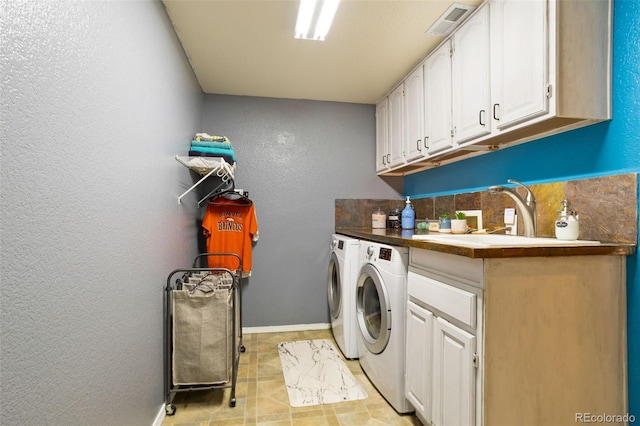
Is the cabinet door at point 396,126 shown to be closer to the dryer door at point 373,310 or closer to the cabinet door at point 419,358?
the dryer door at point 373,310

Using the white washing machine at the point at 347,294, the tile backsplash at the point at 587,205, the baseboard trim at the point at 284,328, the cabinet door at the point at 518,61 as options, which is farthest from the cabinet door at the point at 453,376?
the baseboard trim at the point at 284,328

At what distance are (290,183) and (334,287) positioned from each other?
3.66 ft

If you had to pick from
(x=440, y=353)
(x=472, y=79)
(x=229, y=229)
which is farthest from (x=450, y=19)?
(x=229, y=229)

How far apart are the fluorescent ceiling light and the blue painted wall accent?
51.6 inches

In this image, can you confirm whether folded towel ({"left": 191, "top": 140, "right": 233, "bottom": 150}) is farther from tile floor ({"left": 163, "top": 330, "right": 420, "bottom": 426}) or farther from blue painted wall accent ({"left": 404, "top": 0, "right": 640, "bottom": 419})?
blue painted wall accent ({"left": 404, "top": 0, "right": 640, "bottom": 419})

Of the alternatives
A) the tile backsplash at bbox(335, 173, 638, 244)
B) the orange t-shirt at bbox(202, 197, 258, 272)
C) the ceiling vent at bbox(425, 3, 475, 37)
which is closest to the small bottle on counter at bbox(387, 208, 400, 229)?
the tile backsplash at bbox(335, 173, 638, 244)

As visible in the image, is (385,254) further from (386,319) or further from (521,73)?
(521,73)

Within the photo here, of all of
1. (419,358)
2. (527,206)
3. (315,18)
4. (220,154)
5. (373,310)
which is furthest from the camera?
(220,154)

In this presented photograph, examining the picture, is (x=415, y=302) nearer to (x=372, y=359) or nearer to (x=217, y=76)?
(x=372, y=359)

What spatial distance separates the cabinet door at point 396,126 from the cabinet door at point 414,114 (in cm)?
8

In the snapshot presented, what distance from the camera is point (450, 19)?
1.84 m

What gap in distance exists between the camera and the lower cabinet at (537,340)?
3.76 ft

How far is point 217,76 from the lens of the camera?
8.63 feet

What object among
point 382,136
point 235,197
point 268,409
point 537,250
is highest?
point 382,136
